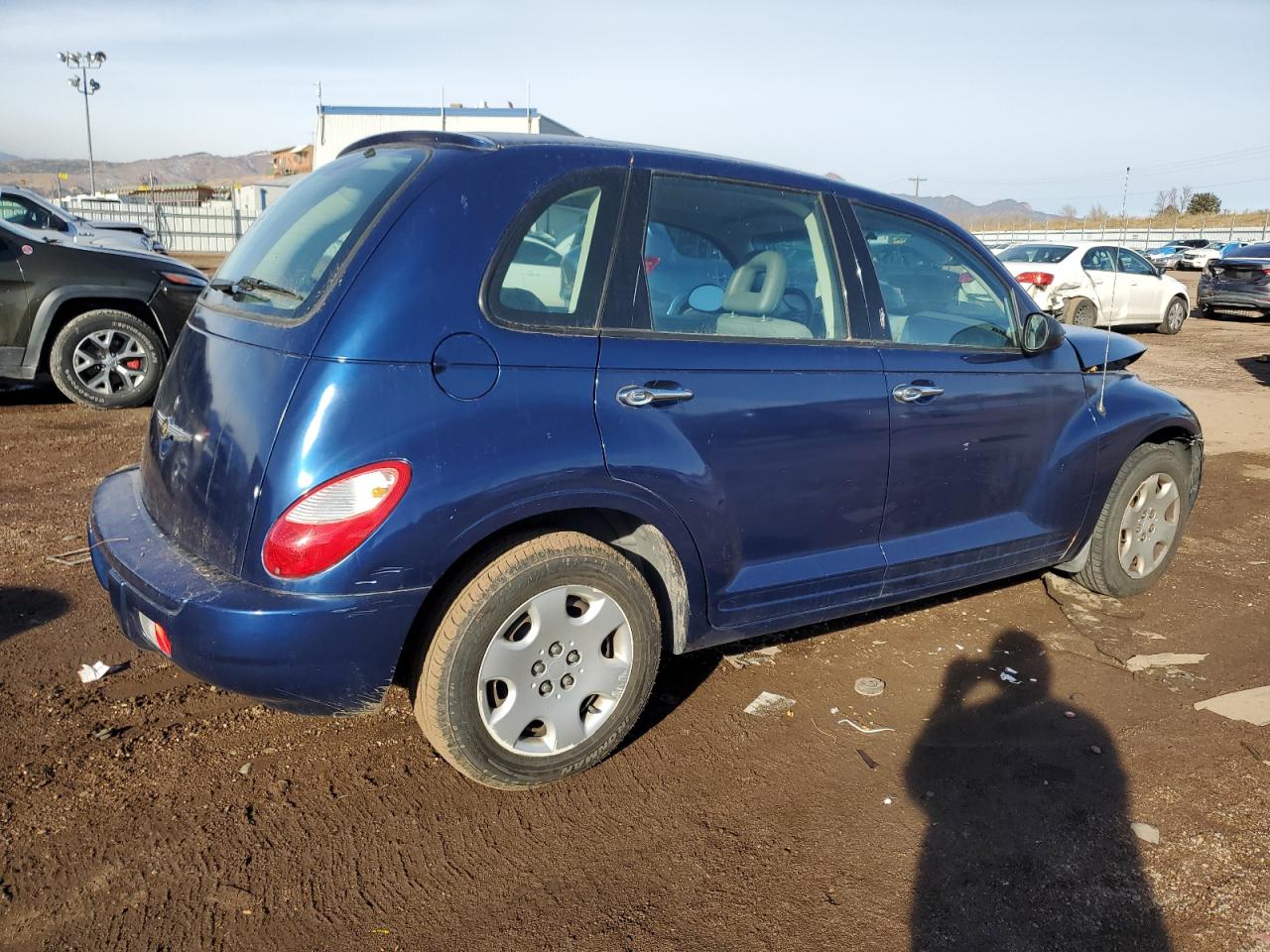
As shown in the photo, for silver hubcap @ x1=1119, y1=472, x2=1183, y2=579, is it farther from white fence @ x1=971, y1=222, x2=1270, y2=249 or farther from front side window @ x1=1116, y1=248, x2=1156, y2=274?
white fence @ x1=971, y1=222, x2=1270, y2=249

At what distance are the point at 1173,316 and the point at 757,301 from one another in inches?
637

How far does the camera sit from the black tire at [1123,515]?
4.48 meters

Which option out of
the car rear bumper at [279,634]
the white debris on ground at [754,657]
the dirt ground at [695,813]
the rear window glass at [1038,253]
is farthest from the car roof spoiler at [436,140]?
the rear window glass at [1038,253]

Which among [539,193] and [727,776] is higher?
[539,193]

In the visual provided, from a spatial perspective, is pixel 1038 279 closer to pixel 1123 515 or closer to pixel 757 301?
pixel 1123 515

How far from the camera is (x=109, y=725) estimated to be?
10.5 feet

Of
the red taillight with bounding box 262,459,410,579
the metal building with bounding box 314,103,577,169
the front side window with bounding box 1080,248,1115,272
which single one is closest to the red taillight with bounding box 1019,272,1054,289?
the front side window with bounding box 1080,248,1115,272

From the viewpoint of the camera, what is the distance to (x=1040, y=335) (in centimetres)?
393

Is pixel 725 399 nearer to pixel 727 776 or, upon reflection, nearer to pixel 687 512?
pixel 687 512

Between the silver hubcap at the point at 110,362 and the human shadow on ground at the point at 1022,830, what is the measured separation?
261 inches

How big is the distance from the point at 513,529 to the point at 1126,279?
1574 centimetres

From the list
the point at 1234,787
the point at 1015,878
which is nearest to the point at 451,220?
the point at 1015,878

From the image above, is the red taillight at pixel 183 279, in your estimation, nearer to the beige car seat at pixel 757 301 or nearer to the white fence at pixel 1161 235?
the beige car seat at pixel 757 301

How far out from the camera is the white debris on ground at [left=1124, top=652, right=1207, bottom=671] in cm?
404
